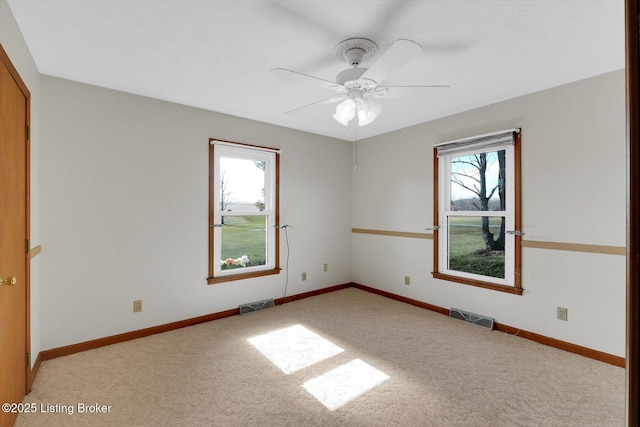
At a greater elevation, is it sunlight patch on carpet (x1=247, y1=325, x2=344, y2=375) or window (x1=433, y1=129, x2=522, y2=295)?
window (x1=433, y1=129, x2=522, y2=295)

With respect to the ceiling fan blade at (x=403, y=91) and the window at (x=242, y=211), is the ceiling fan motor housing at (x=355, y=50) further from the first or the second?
the window at (x=242, y=211)

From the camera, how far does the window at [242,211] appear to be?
3.56m

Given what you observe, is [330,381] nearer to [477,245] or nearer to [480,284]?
[480,284]

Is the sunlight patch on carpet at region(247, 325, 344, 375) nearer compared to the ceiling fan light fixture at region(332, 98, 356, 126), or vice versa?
the ceiling fan light fixture at region(332, 98, 356, 126)

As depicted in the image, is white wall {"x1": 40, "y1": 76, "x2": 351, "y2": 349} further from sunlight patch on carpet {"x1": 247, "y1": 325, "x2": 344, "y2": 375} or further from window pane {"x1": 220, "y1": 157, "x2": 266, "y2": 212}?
sunlight patch on carpet {"x1": 247, "y1": 325, "x2": 344, "y2": 375}

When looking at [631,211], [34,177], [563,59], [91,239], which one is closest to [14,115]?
[34,177]

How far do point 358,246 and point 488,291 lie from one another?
2.02 m

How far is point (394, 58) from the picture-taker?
5.70ft

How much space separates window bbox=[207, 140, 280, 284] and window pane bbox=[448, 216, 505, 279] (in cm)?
227

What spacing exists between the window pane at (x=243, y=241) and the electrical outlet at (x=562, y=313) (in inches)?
127

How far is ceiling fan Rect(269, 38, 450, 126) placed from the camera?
1.79 meters

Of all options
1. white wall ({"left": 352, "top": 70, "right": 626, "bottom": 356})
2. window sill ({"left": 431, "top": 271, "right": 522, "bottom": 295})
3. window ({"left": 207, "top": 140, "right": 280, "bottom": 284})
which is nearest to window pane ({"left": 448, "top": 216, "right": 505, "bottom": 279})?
window sill ({"left": 431, "top": 271, "right": 522, "bottom": 295})

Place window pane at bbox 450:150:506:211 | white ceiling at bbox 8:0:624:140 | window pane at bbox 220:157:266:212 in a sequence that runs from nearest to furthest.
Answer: white ceiling at bbox 8:0:624:140 < window pane at bbox 450:150:506:211 < window pane at bbox 220:157:266:212

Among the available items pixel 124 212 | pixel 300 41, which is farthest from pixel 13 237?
pixel 300 41
